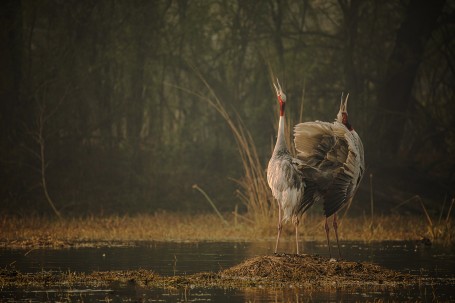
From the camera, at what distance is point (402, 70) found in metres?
22.4

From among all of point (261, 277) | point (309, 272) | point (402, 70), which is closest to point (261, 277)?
point (261, 277)

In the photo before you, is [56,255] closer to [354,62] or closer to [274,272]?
[274,272]

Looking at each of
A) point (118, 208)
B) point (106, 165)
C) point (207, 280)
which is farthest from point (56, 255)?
point (106, 165)

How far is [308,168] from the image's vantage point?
41.3ft

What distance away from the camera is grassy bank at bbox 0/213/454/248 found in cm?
1584

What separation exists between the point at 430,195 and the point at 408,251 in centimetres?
721

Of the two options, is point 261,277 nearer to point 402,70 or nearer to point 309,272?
point 309,272

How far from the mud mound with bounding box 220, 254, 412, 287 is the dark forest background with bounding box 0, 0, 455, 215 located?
10.0m

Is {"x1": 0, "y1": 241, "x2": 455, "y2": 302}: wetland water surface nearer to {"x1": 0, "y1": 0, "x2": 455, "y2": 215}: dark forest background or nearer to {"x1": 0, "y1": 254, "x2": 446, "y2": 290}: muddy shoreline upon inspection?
{"x1": 0, "y1": 254, "x2": 446, "y2": 290}: muddy shoreline

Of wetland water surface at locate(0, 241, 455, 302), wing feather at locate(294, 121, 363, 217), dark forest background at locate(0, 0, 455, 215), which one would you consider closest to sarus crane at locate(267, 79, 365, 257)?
wing feather at locate(294, 121, 363, 217)

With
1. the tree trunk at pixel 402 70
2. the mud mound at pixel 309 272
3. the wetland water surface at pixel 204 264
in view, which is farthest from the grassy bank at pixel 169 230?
the mud mound at pixel 309 272

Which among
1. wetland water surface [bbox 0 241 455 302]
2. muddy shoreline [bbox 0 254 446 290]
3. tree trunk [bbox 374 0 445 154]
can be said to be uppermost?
tree trunk [bbox 374 0 445 154]

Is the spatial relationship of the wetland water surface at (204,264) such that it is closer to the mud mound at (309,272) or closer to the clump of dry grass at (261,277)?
the clump of dry grass at (261,277)

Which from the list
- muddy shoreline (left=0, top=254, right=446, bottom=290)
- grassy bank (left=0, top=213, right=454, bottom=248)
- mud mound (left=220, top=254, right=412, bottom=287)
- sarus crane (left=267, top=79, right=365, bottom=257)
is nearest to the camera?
muddy shoreline (left=0, top=254, right=446, bottom=290)
